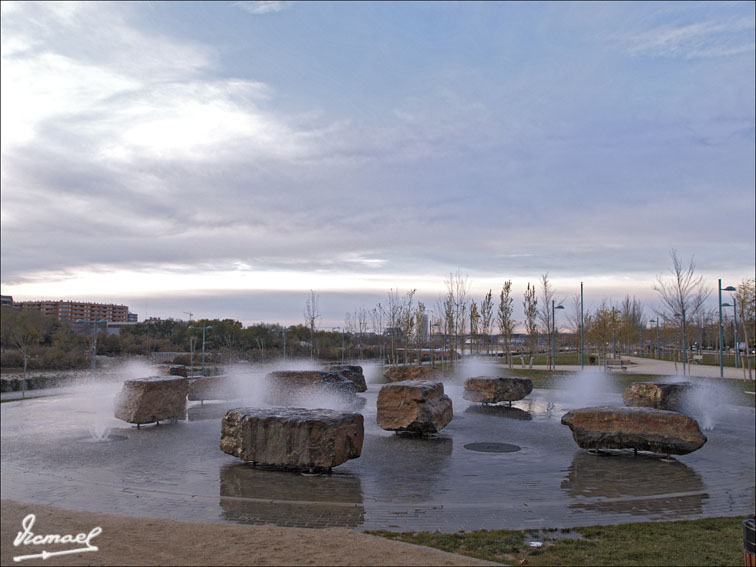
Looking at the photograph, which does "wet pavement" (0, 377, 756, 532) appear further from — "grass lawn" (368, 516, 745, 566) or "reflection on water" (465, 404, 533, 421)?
"reflection on water" (465, 404, 533, 421)

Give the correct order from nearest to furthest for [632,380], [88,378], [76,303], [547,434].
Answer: [547,434] → [632,380] → [88,378] → [76,303]

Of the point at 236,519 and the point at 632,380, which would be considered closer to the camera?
the point at 236,519

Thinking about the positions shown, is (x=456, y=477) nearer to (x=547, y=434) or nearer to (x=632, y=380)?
(x=547, y=434)

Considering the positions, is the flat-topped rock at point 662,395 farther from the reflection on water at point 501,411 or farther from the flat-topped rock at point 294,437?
the flat-topped rock at point 294,437

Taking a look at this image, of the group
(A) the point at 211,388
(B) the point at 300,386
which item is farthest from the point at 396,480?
(A) the point at 211,388

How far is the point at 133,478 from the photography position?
29.6ft

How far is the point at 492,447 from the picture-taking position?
11.9 m

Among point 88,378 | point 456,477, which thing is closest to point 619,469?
point 456,477

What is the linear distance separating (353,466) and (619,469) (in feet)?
16.1

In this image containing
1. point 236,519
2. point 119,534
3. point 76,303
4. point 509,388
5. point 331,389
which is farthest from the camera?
point 76,303

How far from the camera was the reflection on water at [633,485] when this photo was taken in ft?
25.3

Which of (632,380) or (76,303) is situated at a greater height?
(76,303)

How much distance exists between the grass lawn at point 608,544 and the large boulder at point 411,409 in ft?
21.1

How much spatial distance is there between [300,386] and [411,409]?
498 cm
